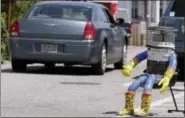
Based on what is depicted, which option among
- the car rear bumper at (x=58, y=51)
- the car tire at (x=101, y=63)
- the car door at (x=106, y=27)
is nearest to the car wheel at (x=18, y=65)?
the car rear bumper at (x=58, y=51)

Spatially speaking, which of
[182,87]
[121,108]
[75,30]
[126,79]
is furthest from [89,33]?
[121,108]

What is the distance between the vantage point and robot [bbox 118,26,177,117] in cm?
916

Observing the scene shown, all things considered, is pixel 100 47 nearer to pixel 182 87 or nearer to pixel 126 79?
pixel 126 79

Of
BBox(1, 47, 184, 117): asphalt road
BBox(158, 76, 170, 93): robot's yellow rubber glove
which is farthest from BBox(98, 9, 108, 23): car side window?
BBox(158, 76, 170, 93): robot's yellow rubber glove

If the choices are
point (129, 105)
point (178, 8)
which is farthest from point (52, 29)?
point (129, 105)

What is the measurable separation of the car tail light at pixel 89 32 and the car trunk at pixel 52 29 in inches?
3.1

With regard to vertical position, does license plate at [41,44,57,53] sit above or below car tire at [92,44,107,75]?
above

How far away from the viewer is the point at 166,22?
14141 mm

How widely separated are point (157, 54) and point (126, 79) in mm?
5196

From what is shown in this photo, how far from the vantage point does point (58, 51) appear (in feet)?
46.4

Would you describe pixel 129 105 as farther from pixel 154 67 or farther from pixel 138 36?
pixel 138 36

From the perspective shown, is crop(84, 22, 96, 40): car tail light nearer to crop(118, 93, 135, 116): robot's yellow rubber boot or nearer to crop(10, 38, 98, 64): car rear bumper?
crop(10, 38, 98, 64): car rear bumper

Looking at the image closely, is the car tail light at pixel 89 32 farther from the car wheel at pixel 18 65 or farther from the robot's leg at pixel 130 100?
the robot's leg at pixel 130 100

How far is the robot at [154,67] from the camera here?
9.16 meters
